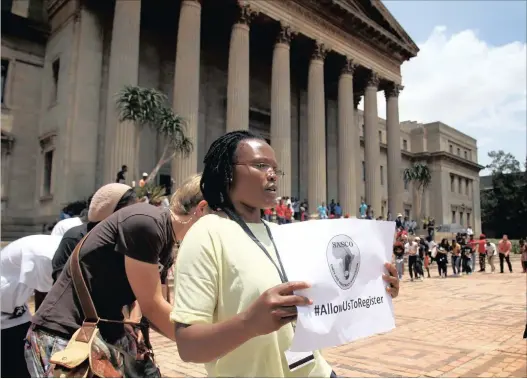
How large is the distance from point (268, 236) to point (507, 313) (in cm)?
991

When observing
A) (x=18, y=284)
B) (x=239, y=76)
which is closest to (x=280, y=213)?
(x=239, y=76)

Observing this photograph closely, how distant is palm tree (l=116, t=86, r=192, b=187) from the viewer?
672 inches

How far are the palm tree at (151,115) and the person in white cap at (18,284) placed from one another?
44.9 ft

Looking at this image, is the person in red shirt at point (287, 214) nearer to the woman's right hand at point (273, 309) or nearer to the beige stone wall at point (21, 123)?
the beige stone wall at point (21, 123)

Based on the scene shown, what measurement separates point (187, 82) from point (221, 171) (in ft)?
62.4

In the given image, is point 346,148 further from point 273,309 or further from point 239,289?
point 273,309

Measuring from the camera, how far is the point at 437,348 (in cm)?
639

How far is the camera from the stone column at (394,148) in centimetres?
3253

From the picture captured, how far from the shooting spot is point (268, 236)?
178 centimetres

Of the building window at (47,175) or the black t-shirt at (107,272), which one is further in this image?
the building window at (47,175)

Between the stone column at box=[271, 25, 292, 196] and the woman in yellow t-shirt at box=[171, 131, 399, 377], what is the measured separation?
2187 cm

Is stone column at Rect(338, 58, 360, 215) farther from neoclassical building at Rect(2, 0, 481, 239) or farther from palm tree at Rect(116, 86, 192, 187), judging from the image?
palm tree at Rect(116, 86, 192, 187)

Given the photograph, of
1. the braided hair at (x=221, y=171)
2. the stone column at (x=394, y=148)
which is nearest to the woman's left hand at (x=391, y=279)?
the braided hair at (x=221, y=171)


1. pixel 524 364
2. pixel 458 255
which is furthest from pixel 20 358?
pixel 458 255
